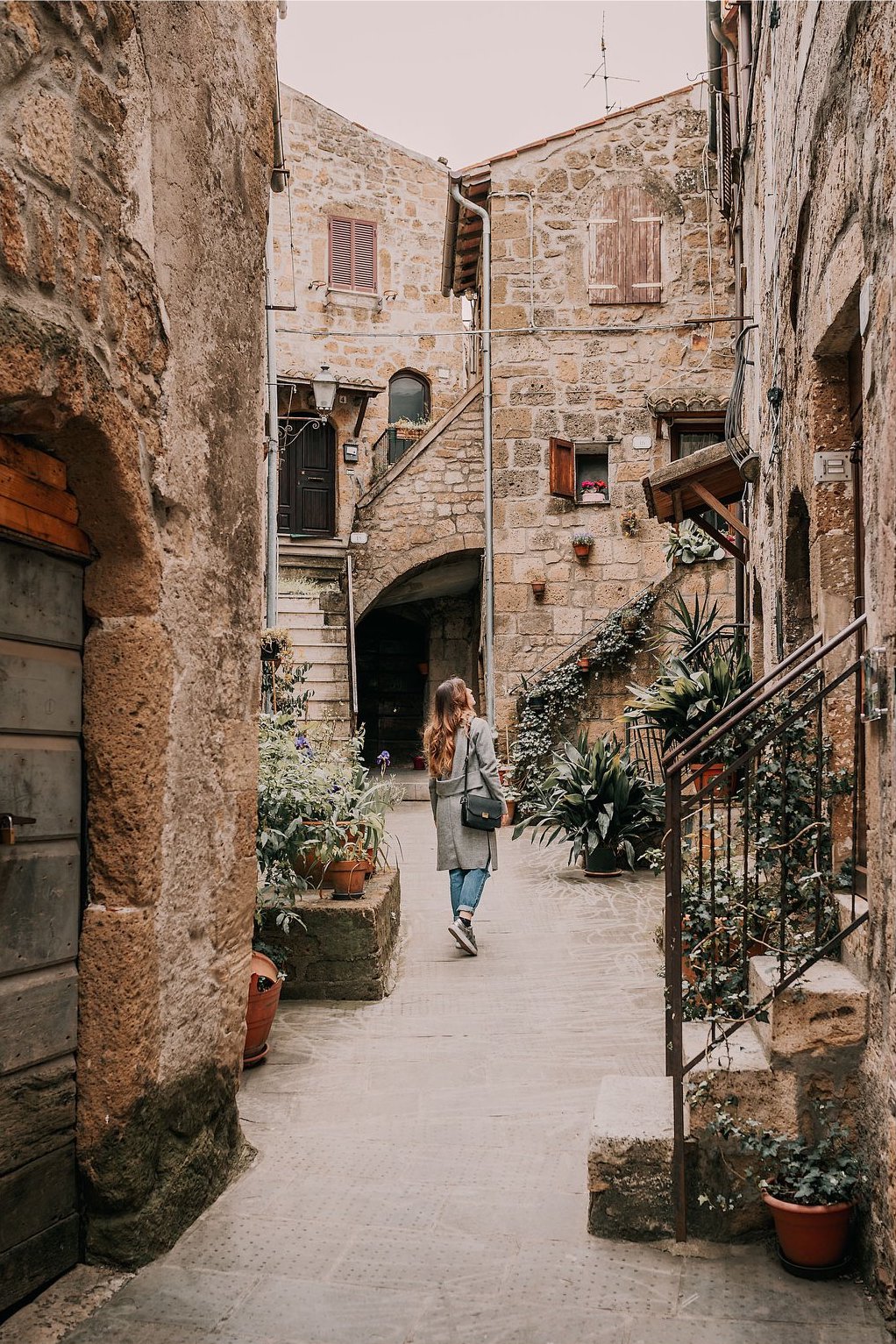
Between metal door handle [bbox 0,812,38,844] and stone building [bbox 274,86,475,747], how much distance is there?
15.5m

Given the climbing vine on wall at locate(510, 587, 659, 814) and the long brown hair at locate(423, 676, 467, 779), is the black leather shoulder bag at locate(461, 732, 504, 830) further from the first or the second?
the climbing vine on wall at locate(510, 587, 659, 814)

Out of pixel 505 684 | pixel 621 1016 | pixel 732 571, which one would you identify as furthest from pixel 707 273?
pixel 621 1016

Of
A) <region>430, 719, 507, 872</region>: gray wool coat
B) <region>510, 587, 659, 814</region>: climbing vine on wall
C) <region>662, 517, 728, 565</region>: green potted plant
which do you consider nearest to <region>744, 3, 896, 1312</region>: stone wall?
<region>430, 719, 507, 872</region>: gray wool coat

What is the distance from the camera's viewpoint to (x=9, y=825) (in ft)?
9.26

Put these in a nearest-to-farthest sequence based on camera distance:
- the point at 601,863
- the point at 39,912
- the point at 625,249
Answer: the point at 39,912 < the point at 601,863 < the point at 625,249

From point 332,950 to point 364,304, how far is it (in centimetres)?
1714

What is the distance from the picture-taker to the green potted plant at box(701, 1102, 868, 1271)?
10.1 ft

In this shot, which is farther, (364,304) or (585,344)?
(364,304)

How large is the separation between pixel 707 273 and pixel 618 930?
10.3 metres

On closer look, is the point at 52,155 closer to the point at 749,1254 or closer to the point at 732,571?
the point at 749,1254

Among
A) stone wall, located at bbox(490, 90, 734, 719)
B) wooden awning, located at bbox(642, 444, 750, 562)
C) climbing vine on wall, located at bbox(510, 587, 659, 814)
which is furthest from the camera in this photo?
stone wall, located at bbox(490, 90, 734, 719)

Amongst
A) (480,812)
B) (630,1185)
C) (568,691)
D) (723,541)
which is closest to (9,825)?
(630,1185)

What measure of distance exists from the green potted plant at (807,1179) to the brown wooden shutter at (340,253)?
19352mm

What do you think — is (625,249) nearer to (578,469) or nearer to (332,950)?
(578,469)
